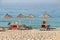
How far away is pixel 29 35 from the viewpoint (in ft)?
5.18

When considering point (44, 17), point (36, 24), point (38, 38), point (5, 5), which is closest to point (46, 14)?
point (44, 17)

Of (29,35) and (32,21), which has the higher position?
(32,21)

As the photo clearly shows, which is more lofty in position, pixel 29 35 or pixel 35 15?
pixel 35 15

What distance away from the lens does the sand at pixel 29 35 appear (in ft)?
5.12

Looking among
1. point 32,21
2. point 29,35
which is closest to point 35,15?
point 32,21

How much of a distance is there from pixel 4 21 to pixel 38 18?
35cm

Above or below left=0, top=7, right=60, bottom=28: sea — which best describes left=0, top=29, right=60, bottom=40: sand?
below

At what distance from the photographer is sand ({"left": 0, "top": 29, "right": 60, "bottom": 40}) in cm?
156

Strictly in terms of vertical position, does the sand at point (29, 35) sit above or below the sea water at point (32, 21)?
below

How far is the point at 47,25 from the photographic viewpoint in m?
1.61

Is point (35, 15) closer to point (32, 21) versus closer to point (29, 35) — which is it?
point (32, 21)

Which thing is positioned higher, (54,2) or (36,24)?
(54,2)

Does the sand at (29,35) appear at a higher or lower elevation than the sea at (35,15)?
lower

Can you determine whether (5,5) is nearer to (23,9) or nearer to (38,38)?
(23,9)
